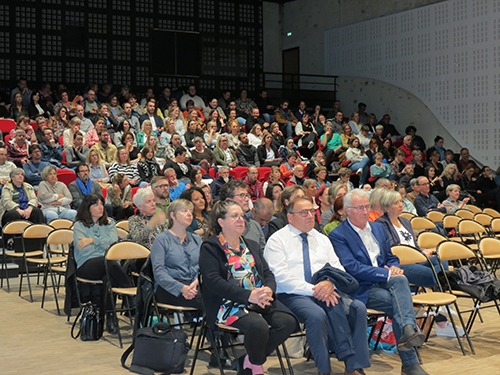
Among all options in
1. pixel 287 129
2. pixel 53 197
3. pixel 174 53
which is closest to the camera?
pixel 53 197

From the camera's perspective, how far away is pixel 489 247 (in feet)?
22.2

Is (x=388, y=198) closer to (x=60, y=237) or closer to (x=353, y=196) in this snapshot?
(x=353, y=196)

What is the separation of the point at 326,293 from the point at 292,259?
364 millimetres

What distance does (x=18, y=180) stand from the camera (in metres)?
9.44

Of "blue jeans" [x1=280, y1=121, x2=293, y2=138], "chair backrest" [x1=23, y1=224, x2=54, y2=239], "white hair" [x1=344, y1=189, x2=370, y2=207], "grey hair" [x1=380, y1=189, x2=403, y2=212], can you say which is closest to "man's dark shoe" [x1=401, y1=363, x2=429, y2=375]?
"white hair" [x1=344, y1=189, x2=370, y2=207]

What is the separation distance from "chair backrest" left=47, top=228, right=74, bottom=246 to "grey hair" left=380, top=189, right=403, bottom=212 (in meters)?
3.11

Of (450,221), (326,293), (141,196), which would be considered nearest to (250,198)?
(450,221)

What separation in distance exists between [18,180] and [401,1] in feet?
35.9

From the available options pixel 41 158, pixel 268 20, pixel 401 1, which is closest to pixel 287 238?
pixel 41 158

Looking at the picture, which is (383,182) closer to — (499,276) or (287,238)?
(499,276)

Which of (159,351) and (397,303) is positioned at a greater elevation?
(397,303)

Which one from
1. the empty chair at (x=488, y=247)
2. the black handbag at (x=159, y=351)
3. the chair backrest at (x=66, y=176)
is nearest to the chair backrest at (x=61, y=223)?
the chair backrest at (x=66, y=176)

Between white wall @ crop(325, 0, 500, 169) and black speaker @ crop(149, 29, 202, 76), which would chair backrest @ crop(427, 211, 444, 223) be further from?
black speaker @ crop(149, 29, 202, 76)

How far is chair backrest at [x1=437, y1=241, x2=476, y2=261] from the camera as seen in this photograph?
19.8 feet
